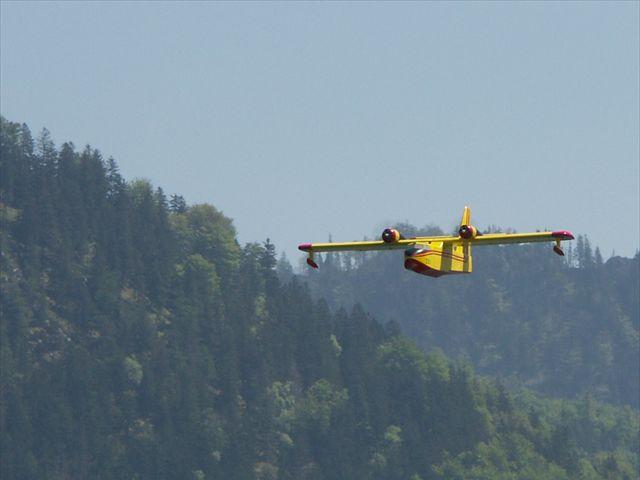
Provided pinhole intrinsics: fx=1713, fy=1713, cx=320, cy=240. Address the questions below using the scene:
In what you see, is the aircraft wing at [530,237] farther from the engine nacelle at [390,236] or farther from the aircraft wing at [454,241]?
the engine nacelle at [390,236]

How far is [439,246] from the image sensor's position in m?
81.8

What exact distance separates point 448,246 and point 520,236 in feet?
14.0

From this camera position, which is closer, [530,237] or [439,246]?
[530,237]

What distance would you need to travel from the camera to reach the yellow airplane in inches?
3130

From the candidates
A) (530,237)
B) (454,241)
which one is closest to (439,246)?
(454,241)

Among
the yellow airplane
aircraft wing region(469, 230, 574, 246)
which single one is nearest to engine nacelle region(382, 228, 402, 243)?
the yellow airplane

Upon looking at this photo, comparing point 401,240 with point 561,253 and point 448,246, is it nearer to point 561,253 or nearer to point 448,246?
point 448,246

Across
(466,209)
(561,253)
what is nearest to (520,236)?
(561,253)

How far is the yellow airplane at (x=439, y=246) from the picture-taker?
79.5 metres

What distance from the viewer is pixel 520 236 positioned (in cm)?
7950

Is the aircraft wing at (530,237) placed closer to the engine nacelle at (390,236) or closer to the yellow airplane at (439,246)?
the yellow airplane at (439,246)

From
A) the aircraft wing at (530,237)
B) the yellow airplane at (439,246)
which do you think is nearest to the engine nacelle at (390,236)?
the yellow airplane at (439,246)

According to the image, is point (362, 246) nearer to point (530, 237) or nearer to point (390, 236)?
point (390, 236)

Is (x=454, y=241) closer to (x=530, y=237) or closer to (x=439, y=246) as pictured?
(x=439, y=246)
